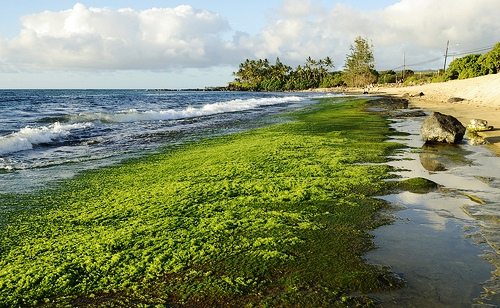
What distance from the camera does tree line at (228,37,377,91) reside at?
12569 cm

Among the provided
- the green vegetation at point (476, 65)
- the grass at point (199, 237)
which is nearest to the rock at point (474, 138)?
the grass at point (199, 237)

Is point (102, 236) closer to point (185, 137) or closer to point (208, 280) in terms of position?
point (208, 280)

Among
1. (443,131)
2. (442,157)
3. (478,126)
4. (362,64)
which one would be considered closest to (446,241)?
(442,157)

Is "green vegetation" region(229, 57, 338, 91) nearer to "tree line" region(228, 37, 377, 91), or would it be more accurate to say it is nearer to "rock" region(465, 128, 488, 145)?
"tree line" region(228, 37, 377, 91)

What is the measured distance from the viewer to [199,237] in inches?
251

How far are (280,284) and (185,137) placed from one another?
16.0 m

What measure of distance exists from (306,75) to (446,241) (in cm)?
16858

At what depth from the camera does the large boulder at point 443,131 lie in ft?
49.3

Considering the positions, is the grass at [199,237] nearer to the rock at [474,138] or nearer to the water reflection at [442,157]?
the water reflection at [442,157]

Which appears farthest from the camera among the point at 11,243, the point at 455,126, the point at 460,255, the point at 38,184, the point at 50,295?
the point at 455,126

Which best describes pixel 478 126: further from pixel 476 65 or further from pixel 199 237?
pixel 476 65

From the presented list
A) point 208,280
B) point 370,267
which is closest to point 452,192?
point 370,267

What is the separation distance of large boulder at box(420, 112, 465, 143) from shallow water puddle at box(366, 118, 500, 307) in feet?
13.6

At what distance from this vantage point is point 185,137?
20.3 metres
